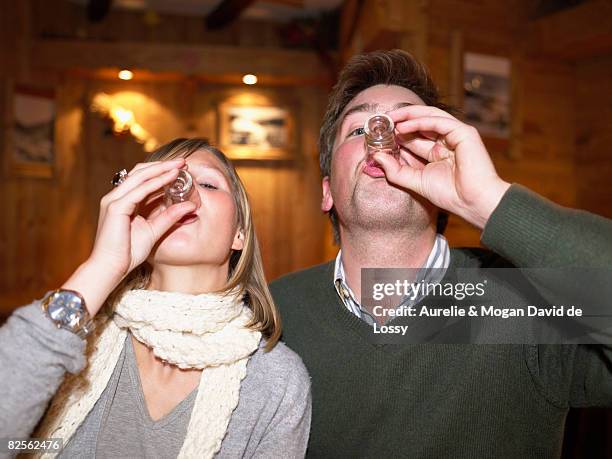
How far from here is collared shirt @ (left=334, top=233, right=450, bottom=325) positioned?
155 centimetres

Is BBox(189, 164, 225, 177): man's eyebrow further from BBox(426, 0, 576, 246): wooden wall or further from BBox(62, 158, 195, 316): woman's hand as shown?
BBox(426, 0, 576, 246): wooden wall

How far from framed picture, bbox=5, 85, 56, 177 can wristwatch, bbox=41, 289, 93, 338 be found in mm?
4274

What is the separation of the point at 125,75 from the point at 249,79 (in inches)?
45.9

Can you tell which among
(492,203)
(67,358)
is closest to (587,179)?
(492,203)

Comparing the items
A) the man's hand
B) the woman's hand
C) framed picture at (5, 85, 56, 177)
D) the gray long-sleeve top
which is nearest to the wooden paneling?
the man's hand

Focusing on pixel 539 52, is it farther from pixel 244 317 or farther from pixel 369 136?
pixel 244 317

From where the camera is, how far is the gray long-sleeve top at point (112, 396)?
38.3 inches

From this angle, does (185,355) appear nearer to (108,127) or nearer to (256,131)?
(256,131)

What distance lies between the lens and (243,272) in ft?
5.12

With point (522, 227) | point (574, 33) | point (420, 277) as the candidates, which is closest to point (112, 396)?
point (420, 277)

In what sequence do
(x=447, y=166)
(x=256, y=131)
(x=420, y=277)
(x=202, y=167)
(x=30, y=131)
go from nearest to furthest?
(x=447, y=166)
(x=202, y=167)
(x=420, y=277)
(x=30, y=131)
(x=256, y=131)

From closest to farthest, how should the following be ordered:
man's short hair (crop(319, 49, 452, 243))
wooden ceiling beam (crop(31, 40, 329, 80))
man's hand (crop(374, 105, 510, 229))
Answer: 1. man's hand (crop(374, 105, 510, 229))
2. man's short hair (crop(319, 49, 452, 243))
3. wooden ceiling beam (crop(31, 40, 329, 80))

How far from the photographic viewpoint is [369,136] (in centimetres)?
137

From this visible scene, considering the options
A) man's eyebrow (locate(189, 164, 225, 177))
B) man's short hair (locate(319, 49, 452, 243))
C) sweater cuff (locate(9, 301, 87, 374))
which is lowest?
sweater cuff (locate(9, 301, 87, 374))
